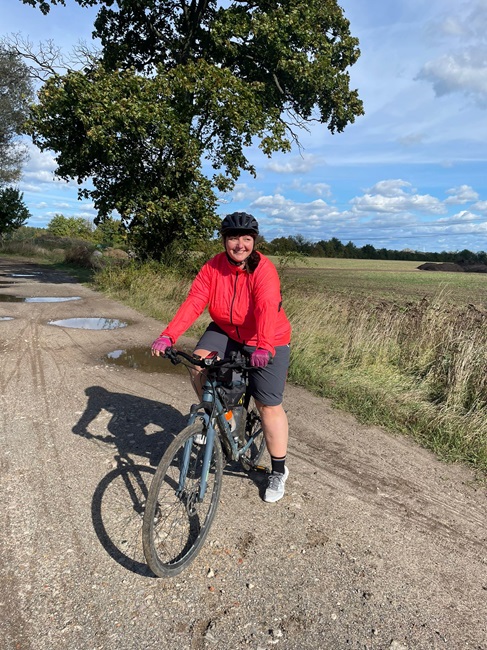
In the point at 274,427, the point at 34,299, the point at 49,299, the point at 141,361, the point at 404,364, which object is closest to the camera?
the point at 274,427

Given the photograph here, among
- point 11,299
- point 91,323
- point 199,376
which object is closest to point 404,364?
point 199,376

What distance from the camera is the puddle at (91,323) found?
33.7ft

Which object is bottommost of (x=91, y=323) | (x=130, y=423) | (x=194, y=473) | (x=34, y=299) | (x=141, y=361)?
(x=34, y=299)

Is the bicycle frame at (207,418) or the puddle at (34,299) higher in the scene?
the bicycle frame at (207,418)

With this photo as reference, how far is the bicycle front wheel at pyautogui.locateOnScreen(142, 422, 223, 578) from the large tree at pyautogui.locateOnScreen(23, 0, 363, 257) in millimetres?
14091

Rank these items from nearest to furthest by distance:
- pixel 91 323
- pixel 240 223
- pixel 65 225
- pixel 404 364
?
pixel 240 223 < pixel 404 364 < pixel 91 323 < pixel 65 225

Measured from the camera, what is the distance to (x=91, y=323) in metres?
10.7

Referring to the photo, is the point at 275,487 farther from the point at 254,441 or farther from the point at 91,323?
the point at 91,323

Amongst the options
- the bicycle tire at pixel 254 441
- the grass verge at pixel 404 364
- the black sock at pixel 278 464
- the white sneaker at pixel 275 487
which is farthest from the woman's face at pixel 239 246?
the grass verge at pixel 404 364

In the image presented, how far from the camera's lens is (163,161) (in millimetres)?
16922

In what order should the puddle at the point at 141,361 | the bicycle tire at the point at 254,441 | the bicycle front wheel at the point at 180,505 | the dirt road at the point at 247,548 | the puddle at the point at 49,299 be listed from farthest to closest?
1. the puddle at the point at 49,299
2. the puddle at the point at 141,361
3. the bicycle tire at the point at 254,441
4. the bicycle front wheel at the point at 180,505
5. the dirt road at the point at 247,548

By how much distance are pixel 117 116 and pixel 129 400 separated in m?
11.9

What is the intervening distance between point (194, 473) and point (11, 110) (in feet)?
118

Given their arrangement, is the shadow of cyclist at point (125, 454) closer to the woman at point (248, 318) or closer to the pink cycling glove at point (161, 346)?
the woman at point (248, 318)
